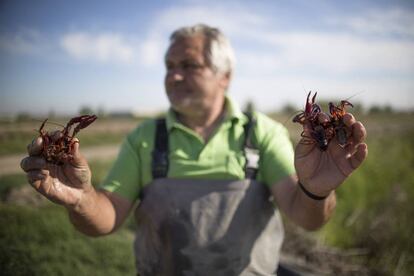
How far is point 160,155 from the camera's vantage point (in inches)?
113

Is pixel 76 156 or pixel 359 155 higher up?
pixel 359 155

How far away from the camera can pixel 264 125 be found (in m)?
3.05

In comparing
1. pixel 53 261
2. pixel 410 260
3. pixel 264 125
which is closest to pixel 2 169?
pixel 53 261

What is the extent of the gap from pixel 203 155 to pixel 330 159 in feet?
3.70

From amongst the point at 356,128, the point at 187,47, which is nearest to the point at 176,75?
the point at 187,47

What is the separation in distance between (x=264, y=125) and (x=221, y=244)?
111 centimetres

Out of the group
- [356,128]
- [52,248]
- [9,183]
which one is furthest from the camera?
[9,183]

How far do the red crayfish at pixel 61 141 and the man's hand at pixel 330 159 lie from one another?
1.34 metres

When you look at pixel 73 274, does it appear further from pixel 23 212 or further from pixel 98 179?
pixel 98 179

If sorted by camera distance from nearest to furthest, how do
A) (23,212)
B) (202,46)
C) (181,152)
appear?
(181,152) < (202,46) < (23,212)

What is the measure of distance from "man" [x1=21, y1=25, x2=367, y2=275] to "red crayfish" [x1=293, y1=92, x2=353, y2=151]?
1.98 feet

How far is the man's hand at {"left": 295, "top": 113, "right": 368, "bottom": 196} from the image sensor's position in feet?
6.30

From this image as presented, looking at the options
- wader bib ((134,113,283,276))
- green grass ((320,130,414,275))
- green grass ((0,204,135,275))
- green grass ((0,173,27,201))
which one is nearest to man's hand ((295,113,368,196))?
wader bib ((134,113,283,276))

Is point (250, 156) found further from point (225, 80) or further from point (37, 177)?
point (37, 177)
